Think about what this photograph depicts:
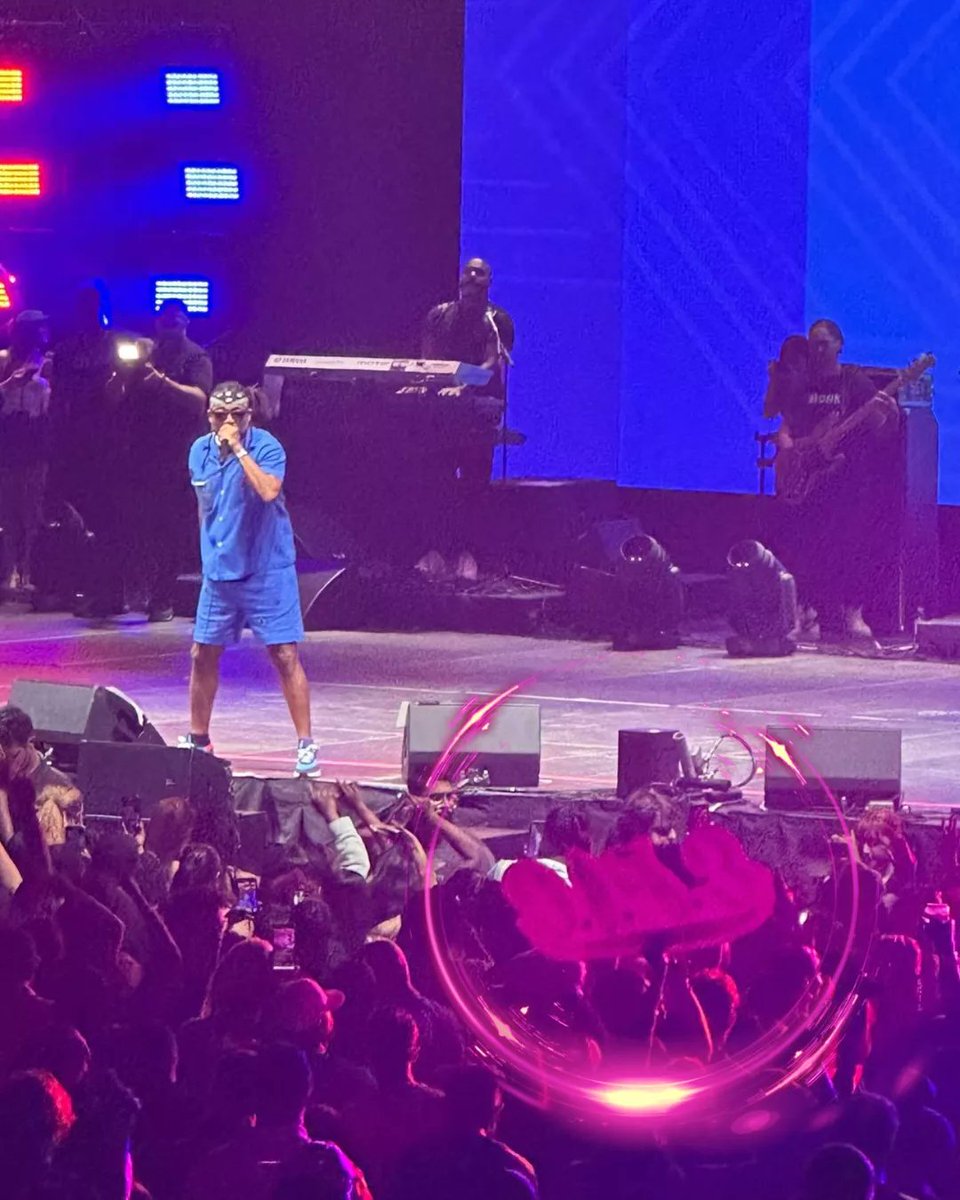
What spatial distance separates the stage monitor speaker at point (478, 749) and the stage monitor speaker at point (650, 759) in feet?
1.10

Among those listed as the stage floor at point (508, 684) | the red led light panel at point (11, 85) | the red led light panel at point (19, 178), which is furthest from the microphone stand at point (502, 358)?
the red led light panel at point (11, 85)

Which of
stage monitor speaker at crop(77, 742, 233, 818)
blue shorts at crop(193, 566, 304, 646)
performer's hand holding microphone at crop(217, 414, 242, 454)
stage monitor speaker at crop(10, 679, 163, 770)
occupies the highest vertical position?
performer's hand holding microphone at crop(217, 414, 242, 454)

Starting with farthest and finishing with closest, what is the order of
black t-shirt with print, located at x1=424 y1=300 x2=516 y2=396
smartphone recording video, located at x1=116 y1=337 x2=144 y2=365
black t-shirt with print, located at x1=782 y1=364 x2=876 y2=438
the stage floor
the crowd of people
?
black t-shirt with print, located at x1=424 y1=300 x2=516 y2=396
smartphone recording video, located at x1=116 y1=337 x2=144 y2=365
black t-shirt with print, located at x1=782 y1=364 x2=876 y2=438
the stage floor
the crowd of people

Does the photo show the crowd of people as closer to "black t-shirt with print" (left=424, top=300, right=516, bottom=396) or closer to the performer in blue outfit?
the performer in blue outfit

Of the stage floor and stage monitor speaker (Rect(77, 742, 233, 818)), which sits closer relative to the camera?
stage monitor speaker (Rect(77, 742, 233, 818))

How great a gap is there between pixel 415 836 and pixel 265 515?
200cm

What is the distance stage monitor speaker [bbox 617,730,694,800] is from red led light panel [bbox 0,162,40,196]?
8.87 meters

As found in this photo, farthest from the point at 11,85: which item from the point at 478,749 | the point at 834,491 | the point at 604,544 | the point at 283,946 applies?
the point at 283,946

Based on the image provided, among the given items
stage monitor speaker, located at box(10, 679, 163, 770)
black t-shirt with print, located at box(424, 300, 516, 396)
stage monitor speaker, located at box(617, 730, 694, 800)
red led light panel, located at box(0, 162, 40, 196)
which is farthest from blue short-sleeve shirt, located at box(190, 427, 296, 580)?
red led light panel, located at box(0, 162, 40, 196)

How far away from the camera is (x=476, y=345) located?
14.0 metres

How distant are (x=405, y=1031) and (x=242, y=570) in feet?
14.7

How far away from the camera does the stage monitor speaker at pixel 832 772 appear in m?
6.96

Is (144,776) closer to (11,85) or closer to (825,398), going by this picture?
(825,398)

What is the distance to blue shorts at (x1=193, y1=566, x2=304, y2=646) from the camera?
26.8ft
